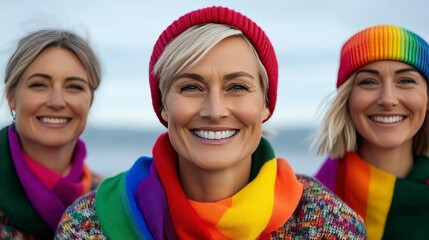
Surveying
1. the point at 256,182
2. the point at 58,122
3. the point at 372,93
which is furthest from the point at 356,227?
the point at 58,122

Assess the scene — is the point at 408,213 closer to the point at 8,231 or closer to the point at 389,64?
the point at 389,64

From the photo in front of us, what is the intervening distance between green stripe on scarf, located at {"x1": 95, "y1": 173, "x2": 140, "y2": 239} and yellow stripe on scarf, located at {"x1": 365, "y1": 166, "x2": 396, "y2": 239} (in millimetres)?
1443

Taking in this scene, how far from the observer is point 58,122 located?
13.1ft

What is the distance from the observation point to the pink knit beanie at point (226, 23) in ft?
10.1

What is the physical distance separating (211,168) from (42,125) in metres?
1.34

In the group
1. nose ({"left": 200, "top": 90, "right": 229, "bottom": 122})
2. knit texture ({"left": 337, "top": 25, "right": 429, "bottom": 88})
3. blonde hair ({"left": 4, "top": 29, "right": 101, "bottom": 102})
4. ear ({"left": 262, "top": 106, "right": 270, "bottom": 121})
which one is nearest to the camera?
nose ({"left": 200, "top": 90, "right": 229, "bottom": 122})

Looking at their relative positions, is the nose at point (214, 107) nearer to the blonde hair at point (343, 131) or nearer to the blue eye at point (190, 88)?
the blue eye at point (190, 88)

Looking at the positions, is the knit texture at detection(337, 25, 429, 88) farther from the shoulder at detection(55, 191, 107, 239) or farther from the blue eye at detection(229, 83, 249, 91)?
the shoulder at detection(55, 191, 107, 239)

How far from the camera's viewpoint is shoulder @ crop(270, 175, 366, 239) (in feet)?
10.5

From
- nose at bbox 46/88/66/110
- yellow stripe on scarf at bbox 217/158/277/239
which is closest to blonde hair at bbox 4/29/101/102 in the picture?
nose at bbox 46/88/66/110

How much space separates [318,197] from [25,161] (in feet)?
5.74

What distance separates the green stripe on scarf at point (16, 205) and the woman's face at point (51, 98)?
208 mm

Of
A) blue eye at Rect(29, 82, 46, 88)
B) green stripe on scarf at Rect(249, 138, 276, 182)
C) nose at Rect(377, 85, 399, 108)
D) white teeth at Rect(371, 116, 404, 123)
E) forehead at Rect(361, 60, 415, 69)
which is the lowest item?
green stripe on scarf at Rect(249, 138, 276, 182)

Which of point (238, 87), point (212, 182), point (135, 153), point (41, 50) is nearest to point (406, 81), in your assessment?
point (238, 87)
